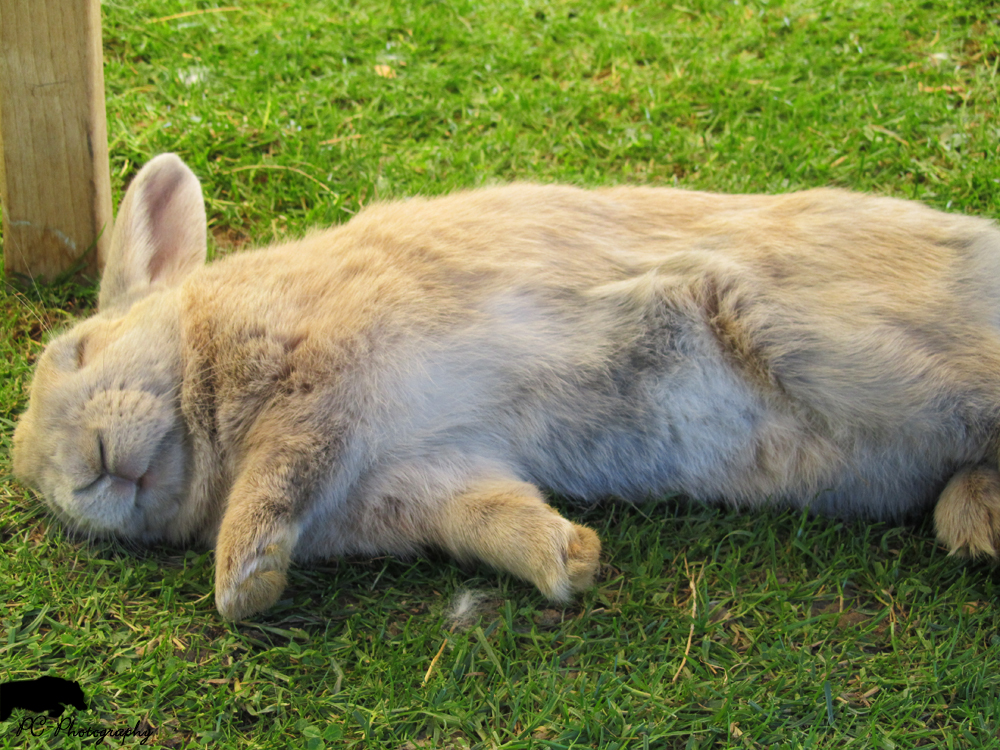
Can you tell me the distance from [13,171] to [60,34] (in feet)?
2.00

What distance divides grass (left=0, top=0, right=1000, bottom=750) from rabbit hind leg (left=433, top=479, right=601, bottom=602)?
0.40 ft

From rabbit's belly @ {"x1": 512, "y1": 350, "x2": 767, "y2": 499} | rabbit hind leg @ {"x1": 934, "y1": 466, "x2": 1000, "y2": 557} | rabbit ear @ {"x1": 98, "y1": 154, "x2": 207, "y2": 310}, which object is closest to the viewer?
rabbit hind leg @ {"x1": 934, "y1": 466, "x2": 1000, "y2": 557}

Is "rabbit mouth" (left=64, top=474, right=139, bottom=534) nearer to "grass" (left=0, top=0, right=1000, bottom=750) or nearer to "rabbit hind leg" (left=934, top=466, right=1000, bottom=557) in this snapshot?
"grass" (left=0, top=0, right=1000, bottom=750)

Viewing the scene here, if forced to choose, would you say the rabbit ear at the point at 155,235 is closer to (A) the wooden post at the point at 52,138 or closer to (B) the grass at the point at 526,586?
(A) the wooden post at the point at 52,138

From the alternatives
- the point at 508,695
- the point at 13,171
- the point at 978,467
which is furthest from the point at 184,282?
the point at 978,467

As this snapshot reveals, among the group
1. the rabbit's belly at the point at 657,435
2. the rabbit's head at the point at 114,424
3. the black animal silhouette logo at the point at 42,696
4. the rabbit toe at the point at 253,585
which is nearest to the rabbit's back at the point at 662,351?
the rabbit's belly at the point at 657,435

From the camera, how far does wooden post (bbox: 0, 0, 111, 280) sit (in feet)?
11.2

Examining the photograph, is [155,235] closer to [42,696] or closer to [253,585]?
[253,585]

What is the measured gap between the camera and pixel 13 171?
366 cm

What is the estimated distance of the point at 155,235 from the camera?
3482 millimetres

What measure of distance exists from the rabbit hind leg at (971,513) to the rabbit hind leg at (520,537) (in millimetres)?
1161

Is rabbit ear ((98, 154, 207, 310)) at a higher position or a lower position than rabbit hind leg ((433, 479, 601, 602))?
higher

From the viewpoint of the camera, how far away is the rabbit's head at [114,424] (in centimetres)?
289

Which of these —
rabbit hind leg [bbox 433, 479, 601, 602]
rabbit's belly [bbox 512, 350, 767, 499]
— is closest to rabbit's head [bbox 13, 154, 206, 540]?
rabbit hind leg [bbox 433, 479, 601, 602]
